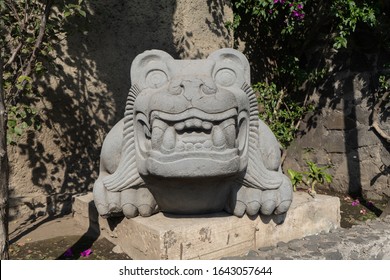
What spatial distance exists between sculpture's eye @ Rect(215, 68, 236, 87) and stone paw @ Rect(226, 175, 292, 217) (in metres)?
0.63

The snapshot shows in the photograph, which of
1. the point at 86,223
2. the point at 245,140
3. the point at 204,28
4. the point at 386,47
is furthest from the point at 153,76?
the point at 386,47

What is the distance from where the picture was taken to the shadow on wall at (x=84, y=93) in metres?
3.48

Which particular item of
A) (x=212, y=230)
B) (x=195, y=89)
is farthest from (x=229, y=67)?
(x=212, y=230)

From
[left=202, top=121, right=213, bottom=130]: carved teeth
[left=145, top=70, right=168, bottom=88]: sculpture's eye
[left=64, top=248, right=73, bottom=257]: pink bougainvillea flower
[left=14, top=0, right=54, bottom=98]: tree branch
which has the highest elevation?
[left=14, top=0, right=54, bottom=98]: tree branch

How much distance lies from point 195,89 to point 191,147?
1.00ft

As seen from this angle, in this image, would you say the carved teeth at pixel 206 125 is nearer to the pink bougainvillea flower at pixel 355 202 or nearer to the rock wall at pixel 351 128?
the pink bougainvillea flower at pixel 355 202

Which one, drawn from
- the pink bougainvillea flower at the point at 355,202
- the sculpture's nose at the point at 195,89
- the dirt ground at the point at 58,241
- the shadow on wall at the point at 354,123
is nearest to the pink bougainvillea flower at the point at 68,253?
the dirt ground at the point at 58,241

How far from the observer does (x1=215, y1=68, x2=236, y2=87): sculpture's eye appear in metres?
2.09

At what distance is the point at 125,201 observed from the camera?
2.17 metres

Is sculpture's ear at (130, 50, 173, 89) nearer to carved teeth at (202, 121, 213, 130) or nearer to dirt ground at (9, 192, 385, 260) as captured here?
carved teeth at (202, 121, 213, 130)

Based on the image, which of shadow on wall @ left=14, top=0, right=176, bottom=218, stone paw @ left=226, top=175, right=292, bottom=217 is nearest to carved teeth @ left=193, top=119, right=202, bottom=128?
stone paw @ left=226, top=175, right=292, bottom=217

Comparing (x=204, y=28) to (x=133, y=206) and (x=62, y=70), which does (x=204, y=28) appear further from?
(x=133, y=206)

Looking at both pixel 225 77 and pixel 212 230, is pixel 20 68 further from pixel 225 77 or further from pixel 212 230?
pixel 212 230

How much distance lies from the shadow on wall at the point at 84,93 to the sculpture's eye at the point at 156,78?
1632 mm
